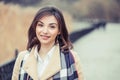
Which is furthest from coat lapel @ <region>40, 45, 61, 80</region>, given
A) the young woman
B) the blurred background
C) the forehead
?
the blurred background

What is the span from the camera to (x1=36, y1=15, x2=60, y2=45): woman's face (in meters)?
1.62

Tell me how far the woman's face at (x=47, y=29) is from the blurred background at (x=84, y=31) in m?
1.09

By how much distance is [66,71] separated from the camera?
5.31 ft

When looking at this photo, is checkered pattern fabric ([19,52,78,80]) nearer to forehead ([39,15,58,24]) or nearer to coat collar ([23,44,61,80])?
coat collar ([23,44,61,80])

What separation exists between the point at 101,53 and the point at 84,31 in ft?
0.81

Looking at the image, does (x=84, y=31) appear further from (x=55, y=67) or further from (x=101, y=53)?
(x=55, y=67)

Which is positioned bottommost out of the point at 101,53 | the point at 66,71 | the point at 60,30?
the point at 101,53

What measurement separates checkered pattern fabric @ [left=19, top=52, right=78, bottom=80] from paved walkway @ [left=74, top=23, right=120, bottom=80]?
45.2 inches

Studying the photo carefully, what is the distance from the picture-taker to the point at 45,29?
5.28 ft

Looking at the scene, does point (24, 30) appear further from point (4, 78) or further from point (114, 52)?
point (114, 52)

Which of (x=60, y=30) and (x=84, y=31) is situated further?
(x=84, y=31)

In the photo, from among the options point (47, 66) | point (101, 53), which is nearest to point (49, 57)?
point (47, 66)

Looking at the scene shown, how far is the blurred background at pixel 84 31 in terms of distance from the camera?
8.95 ft

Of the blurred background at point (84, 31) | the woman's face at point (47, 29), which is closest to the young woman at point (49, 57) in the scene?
the woman's face at point (47, 29)
